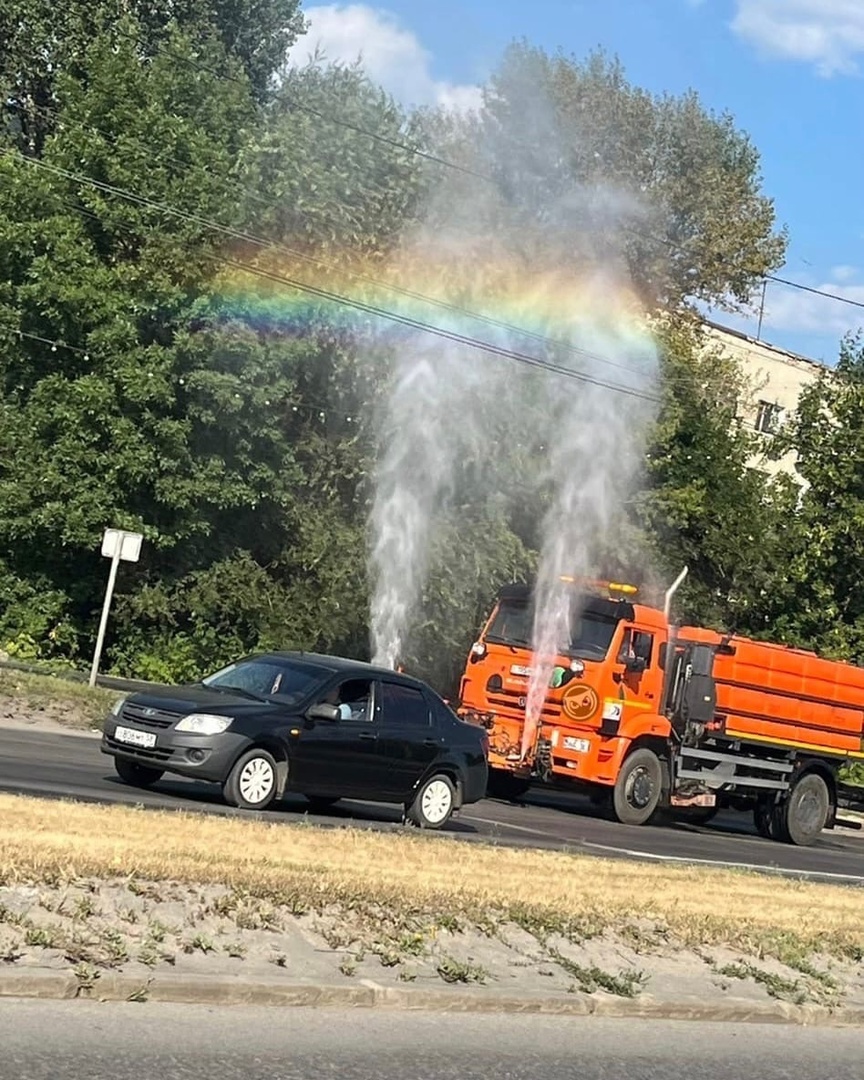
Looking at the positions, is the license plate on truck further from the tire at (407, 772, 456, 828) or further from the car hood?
the car hood

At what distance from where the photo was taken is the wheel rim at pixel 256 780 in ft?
52.7

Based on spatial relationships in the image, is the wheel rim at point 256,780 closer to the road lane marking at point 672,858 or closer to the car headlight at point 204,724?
the car headlight at point 204,724

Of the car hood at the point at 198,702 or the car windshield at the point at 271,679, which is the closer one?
the car hood at the point at 198,702

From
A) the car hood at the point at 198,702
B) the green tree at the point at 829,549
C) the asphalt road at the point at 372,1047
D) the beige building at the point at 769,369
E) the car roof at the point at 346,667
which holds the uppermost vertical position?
the beige building at the point at 769,369

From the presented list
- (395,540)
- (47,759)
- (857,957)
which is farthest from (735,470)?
(857,957)

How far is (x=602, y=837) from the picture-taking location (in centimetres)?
2078

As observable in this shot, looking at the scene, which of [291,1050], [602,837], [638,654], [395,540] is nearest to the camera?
[291,1050]

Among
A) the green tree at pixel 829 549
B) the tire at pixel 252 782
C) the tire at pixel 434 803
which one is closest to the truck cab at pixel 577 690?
the tire at pixel 434 803

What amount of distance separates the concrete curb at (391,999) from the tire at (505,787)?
1503cm

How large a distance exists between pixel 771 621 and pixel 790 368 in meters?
19.9

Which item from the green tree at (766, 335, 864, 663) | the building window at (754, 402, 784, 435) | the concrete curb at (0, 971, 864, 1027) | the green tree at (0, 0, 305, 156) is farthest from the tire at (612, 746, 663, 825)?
the building window at (754, 402, 784, 435)

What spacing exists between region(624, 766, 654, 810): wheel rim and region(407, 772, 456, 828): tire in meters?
6.09

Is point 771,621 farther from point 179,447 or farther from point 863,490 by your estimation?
point 179,447

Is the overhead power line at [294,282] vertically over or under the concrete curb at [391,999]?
over
